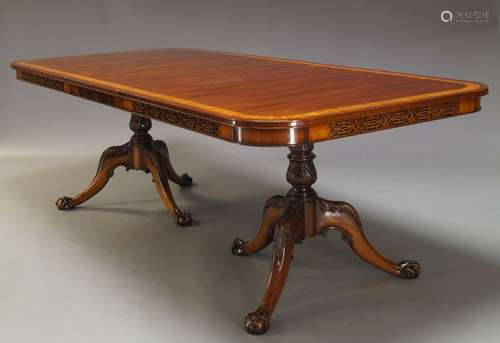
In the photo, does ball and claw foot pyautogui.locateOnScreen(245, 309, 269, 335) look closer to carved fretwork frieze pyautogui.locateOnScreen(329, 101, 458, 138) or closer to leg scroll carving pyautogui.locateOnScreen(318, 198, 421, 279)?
leg scroll carving pyautogui.locateOnScreen(318, 198, 421, 279)

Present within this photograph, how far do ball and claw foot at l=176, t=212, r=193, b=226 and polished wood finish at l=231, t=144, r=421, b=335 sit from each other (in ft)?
2.29

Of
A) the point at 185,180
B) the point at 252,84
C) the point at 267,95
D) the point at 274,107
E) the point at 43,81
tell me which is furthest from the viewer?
the point at 185,180

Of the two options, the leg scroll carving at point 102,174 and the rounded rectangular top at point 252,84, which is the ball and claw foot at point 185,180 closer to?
the leg scroll carving at point 102,174

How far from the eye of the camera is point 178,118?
8.54 ft

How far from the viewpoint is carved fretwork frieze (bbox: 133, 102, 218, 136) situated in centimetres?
243

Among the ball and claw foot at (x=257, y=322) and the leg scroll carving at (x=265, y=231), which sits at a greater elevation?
the leg scroll carving at (x=265, y=231)

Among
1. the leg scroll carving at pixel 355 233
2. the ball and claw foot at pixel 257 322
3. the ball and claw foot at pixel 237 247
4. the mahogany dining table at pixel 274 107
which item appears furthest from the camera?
the ball and claw foot at pixel 237 247

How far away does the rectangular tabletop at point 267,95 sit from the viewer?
Answer: 7.52 feet

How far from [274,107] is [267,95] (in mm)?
260

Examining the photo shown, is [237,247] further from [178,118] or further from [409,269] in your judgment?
[178,118]

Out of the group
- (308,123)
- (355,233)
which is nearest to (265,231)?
(355,233)

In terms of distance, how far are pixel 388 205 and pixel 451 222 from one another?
392 mm

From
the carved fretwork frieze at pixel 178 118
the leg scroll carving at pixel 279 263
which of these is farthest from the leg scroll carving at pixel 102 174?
the leg scroll carving at pixel 279 263

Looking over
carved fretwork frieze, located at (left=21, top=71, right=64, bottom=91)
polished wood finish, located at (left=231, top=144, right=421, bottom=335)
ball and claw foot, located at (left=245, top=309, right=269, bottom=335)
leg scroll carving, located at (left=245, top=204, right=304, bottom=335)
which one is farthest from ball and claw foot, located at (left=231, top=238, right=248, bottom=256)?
carved fretwork frieze, located at (left=21, top=71, right=64, bottom=91)
